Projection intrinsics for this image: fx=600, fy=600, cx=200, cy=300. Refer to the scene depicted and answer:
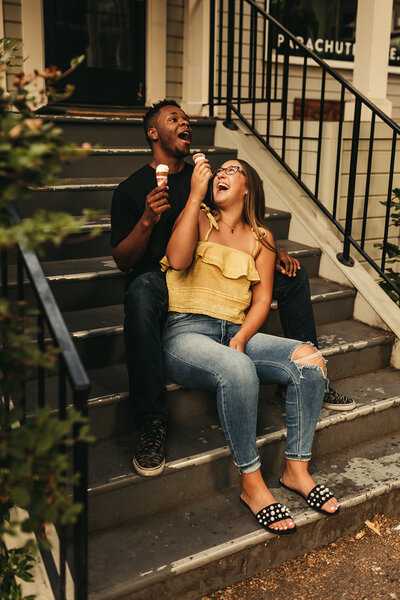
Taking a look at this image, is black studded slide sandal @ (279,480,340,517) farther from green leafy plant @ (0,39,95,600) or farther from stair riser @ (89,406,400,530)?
green leafy plant @ (0,39,95,600)

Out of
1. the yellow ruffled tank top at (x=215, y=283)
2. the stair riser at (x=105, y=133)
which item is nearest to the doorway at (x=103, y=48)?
the stair riser at (x=105, y=133)

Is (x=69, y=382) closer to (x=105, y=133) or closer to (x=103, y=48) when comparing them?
(x=105, y=133)

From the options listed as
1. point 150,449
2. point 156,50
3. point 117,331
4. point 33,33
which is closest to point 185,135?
point 117,331

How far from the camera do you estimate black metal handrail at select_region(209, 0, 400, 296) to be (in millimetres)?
3609

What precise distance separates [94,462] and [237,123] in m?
3.16

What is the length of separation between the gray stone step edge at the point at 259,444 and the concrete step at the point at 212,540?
109mm

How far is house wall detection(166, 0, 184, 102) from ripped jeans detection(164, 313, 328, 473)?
3746 millimetres

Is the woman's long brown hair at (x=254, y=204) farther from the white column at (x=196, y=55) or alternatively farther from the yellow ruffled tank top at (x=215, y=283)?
the white column at (x=196, y=55)

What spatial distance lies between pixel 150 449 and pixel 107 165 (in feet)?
7.29

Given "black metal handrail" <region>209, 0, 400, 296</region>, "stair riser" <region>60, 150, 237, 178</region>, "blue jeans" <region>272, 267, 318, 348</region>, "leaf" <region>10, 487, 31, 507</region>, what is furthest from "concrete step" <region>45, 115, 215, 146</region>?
"leaf" <region>10, 487, 31, 507</region>

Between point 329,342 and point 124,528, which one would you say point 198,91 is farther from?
point 124,528

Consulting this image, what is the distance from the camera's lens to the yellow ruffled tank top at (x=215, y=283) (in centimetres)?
249

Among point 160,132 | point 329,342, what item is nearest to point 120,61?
point 160,132

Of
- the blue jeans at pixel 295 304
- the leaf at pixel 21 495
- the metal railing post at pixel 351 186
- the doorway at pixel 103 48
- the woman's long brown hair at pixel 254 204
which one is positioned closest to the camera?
the leaf at pixel 21 495
